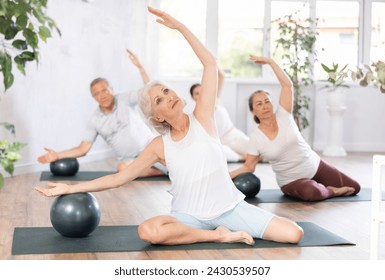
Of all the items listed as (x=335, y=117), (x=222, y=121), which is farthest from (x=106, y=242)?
(x=335, y=117)

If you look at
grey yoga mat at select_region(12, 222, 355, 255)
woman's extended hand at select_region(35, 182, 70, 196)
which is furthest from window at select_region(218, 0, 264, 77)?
woman's extended hand at select_region(35, 182, 70, 196)

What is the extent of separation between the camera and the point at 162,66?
938cm

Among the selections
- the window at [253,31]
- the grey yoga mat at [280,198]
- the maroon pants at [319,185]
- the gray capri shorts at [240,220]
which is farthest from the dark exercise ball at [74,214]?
the window at [253,31]

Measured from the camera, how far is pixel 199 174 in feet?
11.5

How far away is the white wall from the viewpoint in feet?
22.2

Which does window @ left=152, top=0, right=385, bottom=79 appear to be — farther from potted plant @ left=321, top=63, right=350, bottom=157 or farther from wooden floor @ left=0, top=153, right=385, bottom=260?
wooden floor @ left=0, top=153, right=385, bottom=260

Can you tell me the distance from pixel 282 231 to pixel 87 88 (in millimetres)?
4605

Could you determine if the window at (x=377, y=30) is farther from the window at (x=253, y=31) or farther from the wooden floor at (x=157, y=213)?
the wooden floor at (x=157, y=213)

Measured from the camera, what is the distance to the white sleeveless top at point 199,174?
3498 millimetres

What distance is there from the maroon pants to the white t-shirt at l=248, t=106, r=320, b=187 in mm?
78

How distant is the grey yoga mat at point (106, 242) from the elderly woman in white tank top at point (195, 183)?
48 mm
